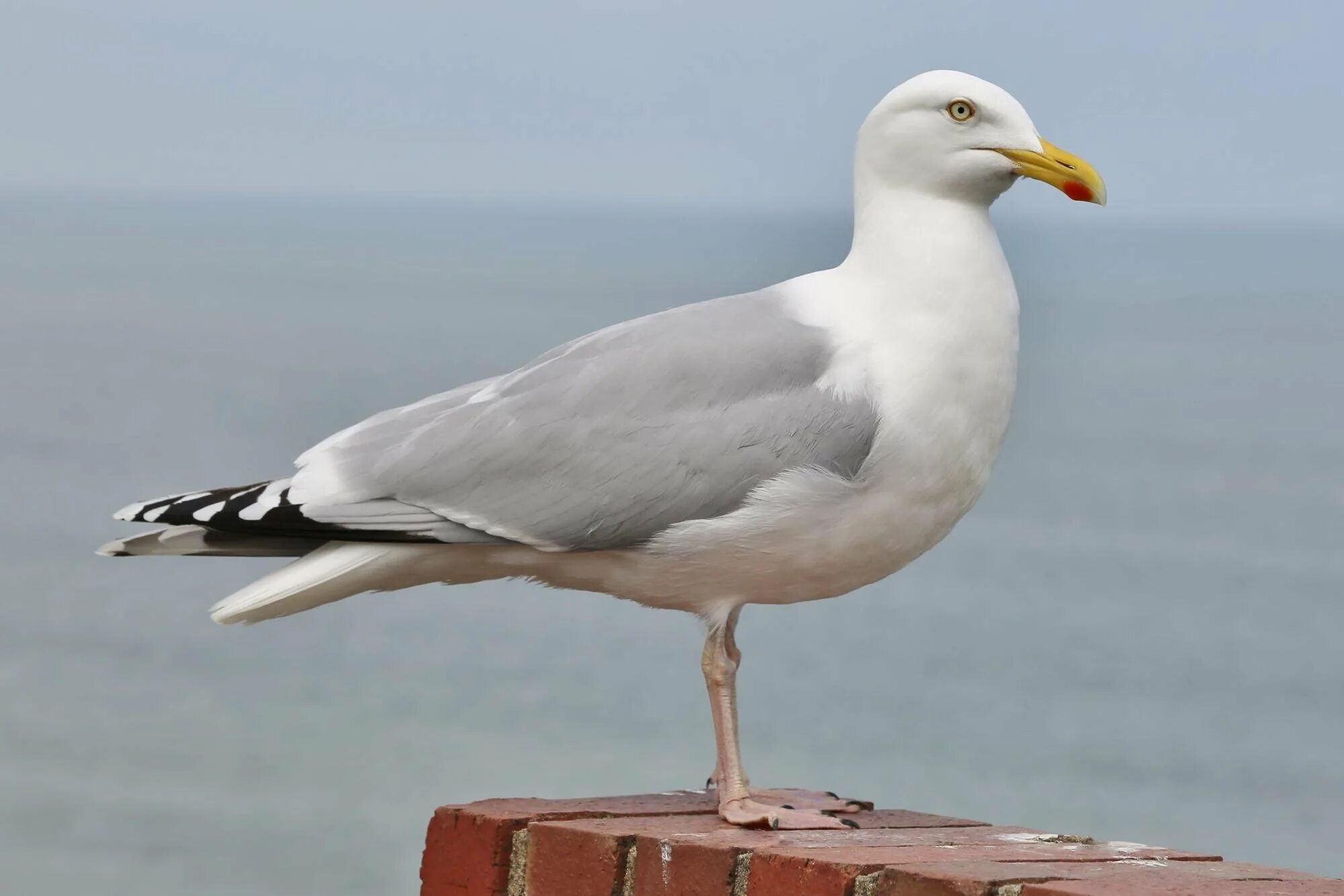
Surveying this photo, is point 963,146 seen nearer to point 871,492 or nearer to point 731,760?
point 871,492

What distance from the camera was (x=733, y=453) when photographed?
319cm

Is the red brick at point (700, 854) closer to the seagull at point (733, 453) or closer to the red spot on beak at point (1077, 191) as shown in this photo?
the seagull at point (733, 453)

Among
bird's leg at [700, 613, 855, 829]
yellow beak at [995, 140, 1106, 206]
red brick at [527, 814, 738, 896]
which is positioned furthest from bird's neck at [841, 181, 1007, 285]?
red brick at [527, 814, 738, 896]

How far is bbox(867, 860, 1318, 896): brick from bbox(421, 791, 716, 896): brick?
2.52 ft

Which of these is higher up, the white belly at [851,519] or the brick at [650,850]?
the white belly at [851,519]

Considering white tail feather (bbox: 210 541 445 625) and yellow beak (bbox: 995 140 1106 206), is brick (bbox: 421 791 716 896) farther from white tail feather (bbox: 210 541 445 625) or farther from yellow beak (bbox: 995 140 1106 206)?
yellow beak (bbox: 995 140 1106 206)

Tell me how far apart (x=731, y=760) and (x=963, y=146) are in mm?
1284

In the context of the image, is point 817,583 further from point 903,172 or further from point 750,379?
point 903,172

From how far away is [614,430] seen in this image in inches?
128

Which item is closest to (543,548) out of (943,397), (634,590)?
(634,590)

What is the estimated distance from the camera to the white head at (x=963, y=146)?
3301mm

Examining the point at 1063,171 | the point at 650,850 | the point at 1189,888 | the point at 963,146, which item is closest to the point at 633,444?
the point at 650,850

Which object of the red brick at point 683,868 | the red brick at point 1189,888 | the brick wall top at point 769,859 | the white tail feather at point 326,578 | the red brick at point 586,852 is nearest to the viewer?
the red brick at point 1189,888

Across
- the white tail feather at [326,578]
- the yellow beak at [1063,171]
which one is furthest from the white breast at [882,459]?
the white tail feather at [326,578]
